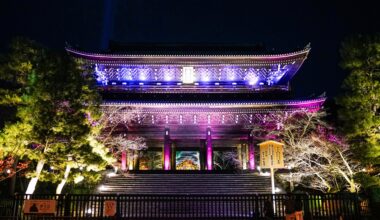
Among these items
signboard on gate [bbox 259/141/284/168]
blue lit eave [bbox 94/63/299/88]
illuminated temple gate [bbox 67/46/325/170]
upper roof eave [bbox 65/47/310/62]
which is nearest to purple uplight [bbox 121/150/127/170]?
illuminated temple gate [bbox 67/46/325/170]

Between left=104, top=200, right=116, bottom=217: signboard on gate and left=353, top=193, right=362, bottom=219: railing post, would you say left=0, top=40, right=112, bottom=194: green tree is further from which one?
left=353, top=193, right=362, bottom=219: railing post

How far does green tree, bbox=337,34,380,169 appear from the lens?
589 inches

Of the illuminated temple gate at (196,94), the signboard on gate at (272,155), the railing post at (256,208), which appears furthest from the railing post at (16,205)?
the illuminated temple gate at (196,94)

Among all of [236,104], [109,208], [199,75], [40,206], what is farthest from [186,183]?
[40,206]

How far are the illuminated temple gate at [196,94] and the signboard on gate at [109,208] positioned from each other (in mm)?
12484

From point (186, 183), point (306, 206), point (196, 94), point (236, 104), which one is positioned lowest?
point (306, 206)

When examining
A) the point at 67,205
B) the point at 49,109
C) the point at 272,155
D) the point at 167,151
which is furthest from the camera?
the point at 167,151

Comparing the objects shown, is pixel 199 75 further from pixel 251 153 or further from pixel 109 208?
pixel 109 208

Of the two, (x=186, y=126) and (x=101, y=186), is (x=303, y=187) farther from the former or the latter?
(x=101, y=186)

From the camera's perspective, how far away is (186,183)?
69.6ft

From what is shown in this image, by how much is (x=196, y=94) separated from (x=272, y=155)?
11417mm

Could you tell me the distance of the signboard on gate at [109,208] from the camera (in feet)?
39.9

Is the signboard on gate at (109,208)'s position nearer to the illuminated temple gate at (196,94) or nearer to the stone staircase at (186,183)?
the stone staircase at (186,183)

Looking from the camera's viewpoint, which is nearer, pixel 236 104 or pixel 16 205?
pixel 16 205
